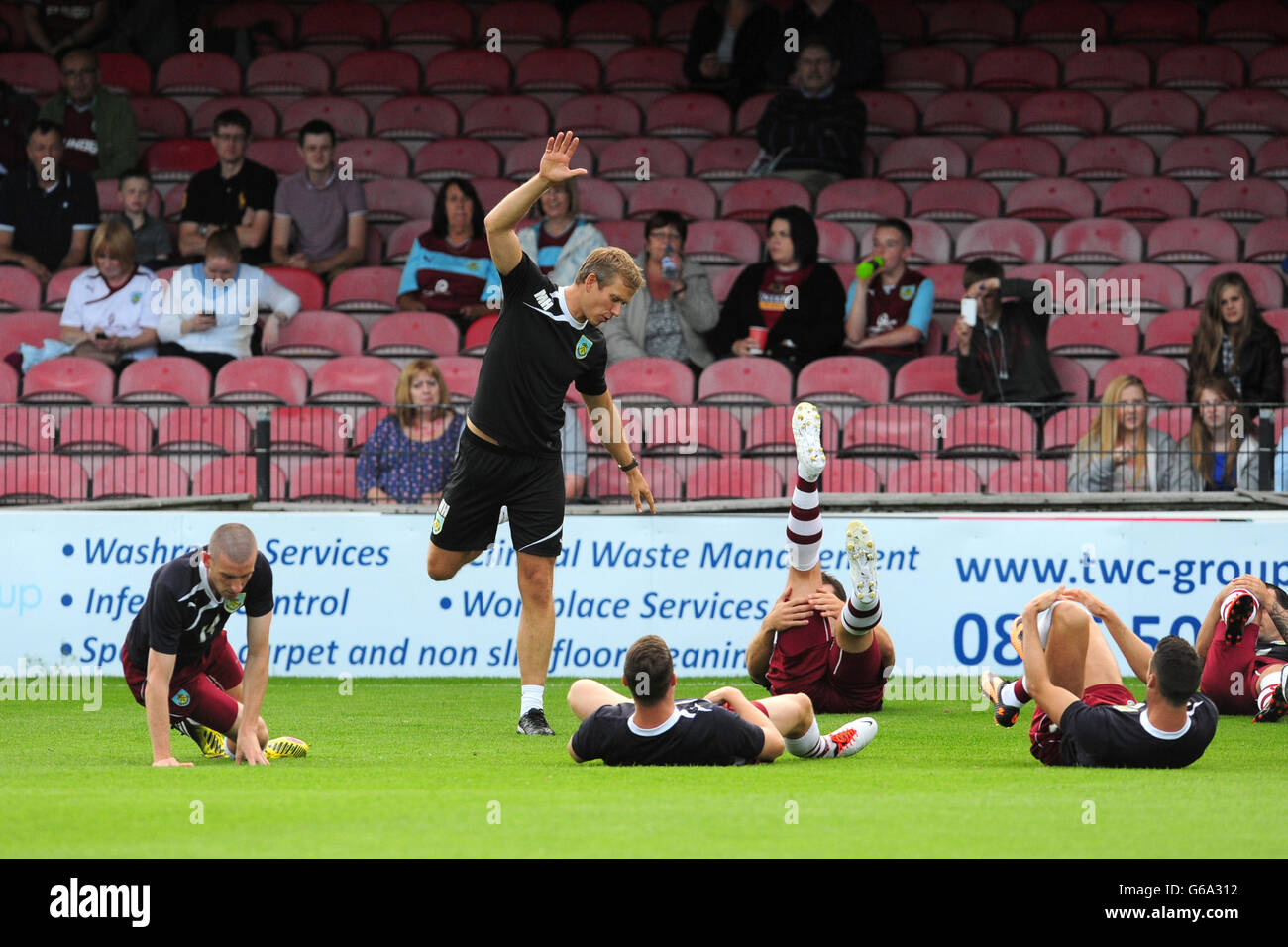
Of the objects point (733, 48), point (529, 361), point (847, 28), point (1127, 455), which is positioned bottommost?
point (1127, 455)

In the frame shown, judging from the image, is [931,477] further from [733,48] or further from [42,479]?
[42,479]

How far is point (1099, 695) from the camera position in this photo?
7594mm

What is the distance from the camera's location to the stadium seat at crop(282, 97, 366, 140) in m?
18.0

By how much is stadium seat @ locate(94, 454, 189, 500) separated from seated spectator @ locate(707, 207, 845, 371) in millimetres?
4866

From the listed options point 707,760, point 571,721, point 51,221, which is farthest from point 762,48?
point 707,760

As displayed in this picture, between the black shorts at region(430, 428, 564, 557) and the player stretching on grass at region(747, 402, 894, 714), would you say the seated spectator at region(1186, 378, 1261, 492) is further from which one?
the black shorts at region(430, 428, 564, 557)

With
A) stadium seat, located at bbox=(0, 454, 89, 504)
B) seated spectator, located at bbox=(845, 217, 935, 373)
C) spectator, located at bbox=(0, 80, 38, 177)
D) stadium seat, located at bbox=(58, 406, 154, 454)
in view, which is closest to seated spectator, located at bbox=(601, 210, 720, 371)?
seated spectator, located at bbox=(845, 217, 935, 373)

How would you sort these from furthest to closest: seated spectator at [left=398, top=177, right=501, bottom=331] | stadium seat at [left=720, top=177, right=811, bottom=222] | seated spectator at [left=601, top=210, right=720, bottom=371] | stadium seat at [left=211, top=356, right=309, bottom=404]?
stadium seat at [left=720, top=177, right=811, bottom=222] → seated spectator at [left=398, top=177, right=501, bottom=331] → seated spectator at [left=601, top=210, right=720, bottom=371] → stadium seat at [left=211, top=356, right=309, bottom=404]

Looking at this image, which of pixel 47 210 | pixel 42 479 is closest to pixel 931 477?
pixel 42 479

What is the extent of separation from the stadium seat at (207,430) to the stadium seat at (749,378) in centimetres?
381

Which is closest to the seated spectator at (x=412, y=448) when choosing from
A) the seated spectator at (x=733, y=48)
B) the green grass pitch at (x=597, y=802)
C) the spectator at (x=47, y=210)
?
the green grass pitch at (x=597, y=802)

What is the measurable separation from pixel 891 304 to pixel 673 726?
8.54 m
